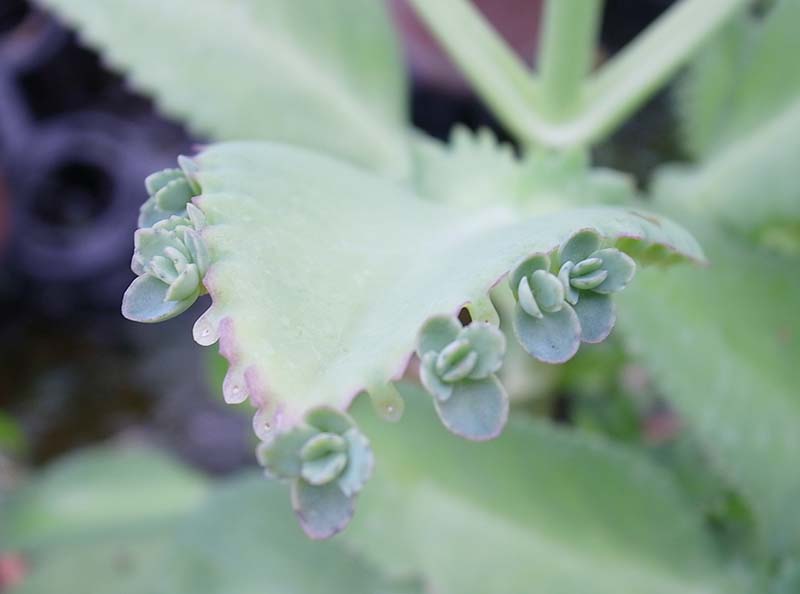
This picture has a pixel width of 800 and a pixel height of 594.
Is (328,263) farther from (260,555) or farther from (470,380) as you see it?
(260,555)

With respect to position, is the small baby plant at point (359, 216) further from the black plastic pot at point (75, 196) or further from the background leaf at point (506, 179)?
the black plastic pot at point (75, 196)

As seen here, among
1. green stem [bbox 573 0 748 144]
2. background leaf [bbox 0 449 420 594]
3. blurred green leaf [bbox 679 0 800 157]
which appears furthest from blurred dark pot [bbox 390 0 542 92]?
background leaf [bbox 0 449 420 594]

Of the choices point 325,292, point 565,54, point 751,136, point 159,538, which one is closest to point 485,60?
point 565,54

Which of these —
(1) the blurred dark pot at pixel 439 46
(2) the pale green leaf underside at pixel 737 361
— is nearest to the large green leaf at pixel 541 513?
(2) the pale green leaf underside at pixel 737 361

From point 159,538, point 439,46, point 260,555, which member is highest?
point 439,46

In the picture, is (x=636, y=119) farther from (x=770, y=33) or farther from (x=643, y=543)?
(x=643, y=543)

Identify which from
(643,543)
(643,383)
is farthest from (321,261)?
(643,383)

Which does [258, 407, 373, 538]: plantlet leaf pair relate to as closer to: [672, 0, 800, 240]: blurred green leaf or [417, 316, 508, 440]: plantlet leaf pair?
[417, 316, 508, 440]: plantlet leaf pair
